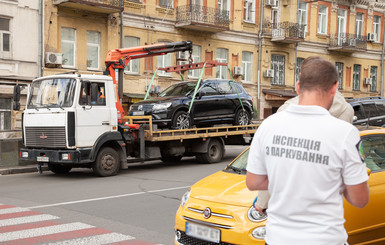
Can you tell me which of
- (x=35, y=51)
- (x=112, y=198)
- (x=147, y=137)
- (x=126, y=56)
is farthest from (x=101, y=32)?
(x=112, y=198)

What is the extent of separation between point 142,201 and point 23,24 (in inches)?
602

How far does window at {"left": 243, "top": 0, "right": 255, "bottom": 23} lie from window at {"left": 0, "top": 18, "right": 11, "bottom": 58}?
15262 millimetres

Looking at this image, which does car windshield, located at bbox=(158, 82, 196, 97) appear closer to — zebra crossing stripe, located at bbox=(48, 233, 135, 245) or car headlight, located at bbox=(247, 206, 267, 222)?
zebra crossing stripe, located at bbox=(48, 233, 135, 245)

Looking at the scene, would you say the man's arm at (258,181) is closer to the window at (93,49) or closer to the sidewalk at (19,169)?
the sidewalk at (19,169)

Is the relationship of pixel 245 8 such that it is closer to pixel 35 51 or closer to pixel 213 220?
pixel 35 51

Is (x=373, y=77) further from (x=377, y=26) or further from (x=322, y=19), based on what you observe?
(x=322, y=19)

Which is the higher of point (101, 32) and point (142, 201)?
point (101, 32)

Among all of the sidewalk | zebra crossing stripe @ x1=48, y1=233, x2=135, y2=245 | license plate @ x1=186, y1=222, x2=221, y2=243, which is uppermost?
license plate @ x1=186, y1=222, x2=221, y2=243

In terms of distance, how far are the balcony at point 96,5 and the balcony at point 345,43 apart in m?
18.4

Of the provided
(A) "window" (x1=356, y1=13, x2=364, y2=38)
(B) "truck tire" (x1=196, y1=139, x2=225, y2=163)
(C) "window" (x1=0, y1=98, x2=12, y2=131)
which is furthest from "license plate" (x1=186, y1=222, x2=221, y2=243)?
(A) "window" (x1=356, y1=13, x2=364, y2=38)

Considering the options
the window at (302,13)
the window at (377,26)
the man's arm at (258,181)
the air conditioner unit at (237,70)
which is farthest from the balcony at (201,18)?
the man's arm at (258,181)

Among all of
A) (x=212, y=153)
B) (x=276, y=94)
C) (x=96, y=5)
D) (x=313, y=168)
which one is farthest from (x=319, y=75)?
(x=276, y=94)

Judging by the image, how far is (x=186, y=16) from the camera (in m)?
27.2

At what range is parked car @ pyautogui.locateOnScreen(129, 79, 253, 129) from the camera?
14539 millimetres
